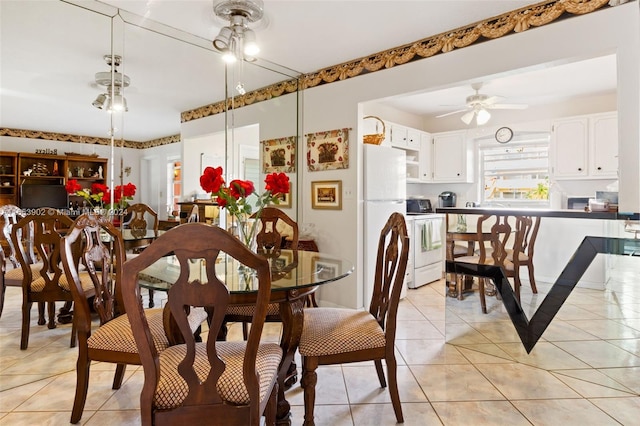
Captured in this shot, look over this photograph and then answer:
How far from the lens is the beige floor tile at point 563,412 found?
181cm

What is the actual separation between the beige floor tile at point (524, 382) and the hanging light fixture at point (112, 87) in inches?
125

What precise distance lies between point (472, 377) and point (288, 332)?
134 cm

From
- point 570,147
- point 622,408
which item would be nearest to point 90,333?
point 622,408

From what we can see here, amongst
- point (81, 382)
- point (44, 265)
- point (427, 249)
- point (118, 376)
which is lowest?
point (118, 376)

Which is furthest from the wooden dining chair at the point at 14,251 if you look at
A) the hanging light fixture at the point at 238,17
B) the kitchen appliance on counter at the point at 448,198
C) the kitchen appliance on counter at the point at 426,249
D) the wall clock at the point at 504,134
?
the wall clock at the point at 504,134

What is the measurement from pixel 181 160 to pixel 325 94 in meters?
1.68

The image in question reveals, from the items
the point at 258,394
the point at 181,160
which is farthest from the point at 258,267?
the point at 181,160

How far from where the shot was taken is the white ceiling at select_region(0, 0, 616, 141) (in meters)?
2.31

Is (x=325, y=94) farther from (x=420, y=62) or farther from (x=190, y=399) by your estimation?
(x=190, y=399)

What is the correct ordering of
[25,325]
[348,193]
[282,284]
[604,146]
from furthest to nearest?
[604,146], [348,193], [25,325], [282,284]

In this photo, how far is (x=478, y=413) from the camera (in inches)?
74.5

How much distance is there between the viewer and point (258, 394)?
126cm

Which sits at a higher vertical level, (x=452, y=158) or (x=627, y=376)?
(x=452, y=158)

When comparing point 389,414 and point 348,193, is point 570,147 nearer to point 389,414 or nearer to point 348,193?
point 348,193
